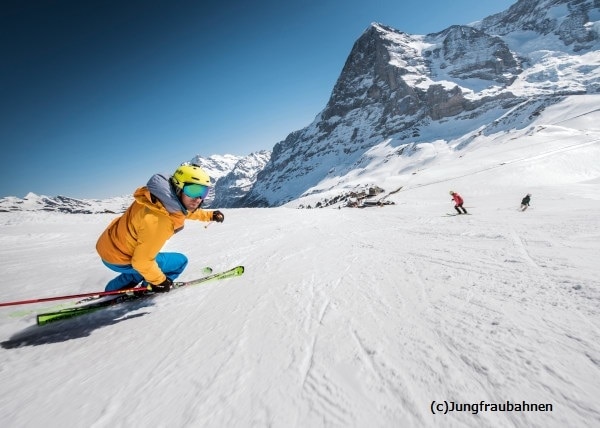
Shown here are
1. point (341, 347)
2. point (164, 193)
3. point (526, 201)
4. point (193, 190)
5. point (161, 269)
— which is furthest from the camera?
point (526, 201)

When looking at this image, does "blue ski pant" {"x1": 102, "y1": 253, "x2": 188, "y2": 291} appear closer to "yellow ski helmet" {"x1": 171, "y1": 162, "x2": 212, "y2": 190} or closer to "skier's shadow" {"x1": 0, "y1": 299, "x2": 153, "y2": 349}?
"skier's shadow" {"x1": 0, "y1": 299, "x2": 153, "y2": 349}

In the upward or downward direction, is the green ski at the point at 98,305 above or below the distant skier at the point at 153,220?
below

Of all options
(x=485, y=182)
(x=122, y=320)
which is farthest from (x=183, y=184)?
(x=485, y=182)

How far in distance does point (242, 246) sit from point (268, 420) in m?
7.94

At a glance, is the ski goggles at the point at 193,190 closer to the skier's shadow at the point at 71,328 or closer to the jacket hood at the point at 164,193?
the jacket hood at the point at 164,193

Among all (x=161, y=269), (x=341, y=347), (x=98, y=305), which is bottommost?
(x=341, y=347)

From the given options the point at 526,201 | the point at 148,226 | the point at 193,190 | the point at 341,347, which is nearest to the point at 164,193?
the point at 193,190

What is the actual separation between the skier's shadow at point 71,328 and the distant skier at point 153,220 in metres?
0.77

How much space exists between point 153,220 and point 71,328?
6.99ft

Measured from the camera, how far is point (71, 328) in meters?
4.52

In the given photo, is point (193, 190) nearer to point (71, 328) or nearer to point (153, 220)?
point (153, 220)

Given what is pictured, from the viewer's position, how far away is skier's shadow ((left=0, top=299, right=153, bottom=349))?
414cm

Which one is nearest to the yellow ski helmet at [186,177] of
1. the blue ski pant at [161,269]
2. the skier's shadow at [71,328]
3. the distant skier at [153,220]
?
the distant skier at [153,220]

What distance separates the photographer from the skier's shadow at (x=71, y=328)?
414 centimetres
